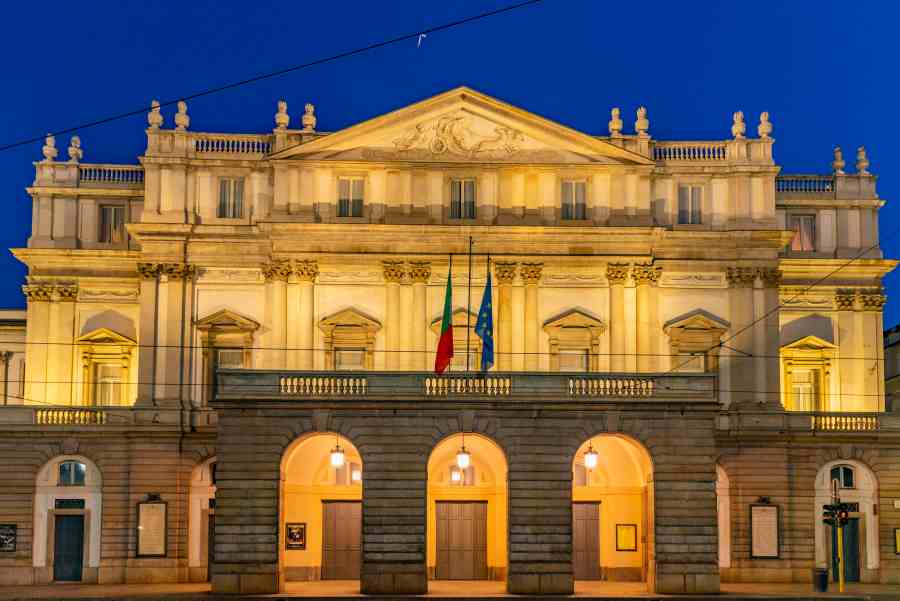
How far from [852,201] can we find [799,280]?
398cm

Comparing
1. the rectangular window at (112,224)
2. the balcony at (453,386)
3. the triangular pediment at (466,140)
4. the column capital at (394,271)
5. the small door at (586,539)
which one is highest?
the triangular pediment at (466,140)

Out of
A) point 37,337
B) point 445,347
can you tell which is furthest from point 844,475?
point 37,337

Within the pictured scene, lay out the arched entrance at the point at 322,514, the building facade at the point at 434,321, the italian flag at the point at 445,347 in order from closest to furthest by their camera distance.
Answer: the italian flag at the point at 445,347, the arched entrance at the point at 322,514, the building facade at the point at 434,321

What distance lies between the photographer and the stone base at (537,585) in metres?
40.2

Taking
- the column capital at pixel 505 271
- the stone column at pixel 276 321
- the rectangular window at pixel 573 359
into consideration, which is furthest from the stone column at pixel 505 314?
the stone column at pixel 276 321

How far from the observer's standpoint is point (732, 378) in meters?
50.8

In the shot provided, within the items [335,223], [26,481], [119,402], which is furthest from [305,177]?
[26,481]

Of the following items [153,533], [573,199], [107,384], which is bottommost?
[153,533]

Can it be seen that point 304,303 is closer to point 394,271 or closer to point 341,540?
point 394,271

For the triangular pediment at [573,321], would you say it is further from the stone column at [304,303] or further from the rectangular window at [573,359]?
the stone column at [304,303]

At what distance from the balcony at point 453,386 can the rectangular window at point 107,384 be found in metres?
11.9

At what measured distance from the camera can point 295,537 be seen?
4609 centimetres

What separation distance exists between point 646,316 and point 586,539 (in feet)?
27.4

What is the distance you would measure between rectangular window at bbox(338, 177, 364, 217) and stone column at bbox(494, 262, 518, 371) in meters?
5.53
